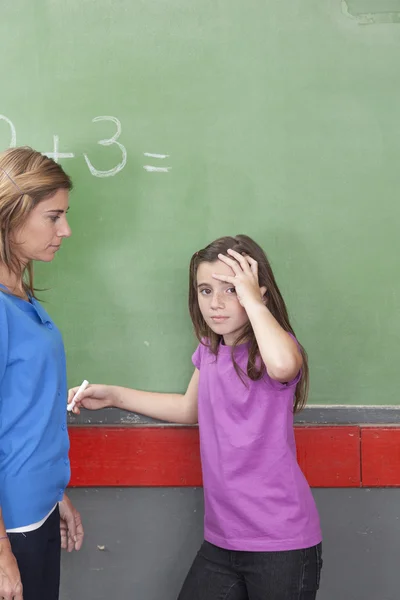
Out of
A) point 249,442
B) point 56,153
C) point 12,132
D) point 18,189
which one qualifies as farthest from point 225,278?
point 12,132

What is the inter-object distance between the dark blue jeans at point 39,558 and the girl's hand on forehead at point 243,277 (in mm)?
555

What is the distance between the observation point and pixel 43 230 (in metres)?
1.22

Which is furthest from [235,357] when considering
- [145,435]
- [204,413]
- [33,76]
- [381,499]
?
[33,76]

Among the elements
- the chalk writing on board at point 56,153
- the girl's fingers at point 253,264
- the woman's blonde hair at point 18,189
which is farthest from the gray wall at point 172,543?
the chalk writing on board at point 56,153

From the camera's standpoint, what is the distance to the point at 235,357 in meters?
1.37

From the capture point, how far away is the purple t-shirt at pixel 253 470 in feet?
4.21

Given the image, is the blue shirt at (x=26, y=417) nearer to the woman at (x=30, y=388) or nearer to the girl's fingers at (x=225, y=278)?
the woman at (x=30, y=388)

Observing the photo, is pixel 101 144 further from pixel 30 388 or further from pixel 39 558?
pixel 39 558

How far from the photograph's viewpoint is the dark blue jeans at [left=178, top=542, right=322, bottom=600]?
1259 millimetres

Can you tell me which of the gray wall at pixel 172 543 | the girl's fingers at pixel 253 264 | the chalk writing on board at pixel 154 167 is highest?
the chalk writing on board at pixel 154 167

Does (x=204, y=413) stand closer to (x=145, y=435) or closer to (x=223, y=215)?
(x=145, y=435)

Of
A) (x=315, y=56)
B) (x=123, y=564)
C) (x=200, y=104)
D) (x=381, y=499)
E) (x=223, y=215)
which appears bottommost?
(x=123, y=564)

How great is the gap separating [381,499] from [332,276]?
55 cm

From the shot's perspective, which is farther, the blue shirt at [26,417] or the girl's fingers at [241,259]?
the girl's fingers at [241,259]
